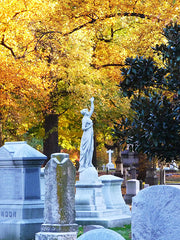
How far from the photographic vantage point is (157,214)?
6234mm

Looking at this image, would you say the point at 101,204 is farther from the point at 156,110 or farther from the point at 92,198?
the point at 156,110

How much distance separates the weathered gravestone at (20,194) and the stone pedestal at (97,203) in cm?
424

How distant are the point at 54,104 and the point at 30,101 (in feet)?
6.72

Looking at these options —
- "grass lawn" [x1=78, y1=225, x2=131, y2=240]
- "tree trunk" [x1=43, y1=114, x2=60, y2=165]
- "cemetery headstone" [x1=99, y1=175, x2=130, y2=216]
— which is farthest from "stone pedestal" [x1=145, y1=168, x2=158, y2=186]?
"grass lawn" [x1=78, y1=225, x2=131, y2=240]

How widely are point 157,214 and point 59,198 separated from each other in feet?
12.6

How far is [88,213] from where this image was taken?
15664 mm

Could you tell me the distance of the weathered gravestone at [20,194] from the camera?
11125mm

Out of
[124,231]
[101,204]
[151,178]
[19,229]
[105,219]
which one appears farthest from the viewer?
[151,178]

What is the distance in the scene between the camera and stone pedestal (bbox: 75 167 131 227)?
609 inches

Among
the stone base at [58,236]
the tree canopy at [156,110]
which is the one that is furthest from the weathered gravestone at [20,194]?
the tree canopy at [156,110]

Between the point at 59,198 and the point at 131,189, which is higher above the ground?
the point at 59,198

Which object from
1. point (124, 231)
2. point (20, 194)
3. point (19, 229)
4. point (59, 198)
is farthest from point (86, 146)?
point (59, 198)

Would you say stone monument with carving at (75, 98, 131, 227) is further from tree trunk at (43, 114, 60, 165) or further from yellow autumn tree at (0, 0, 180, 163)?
tree trunk at (43, 114, 60, 165)

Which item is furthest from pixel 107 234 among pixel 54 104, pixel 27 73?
pixel 54 104
